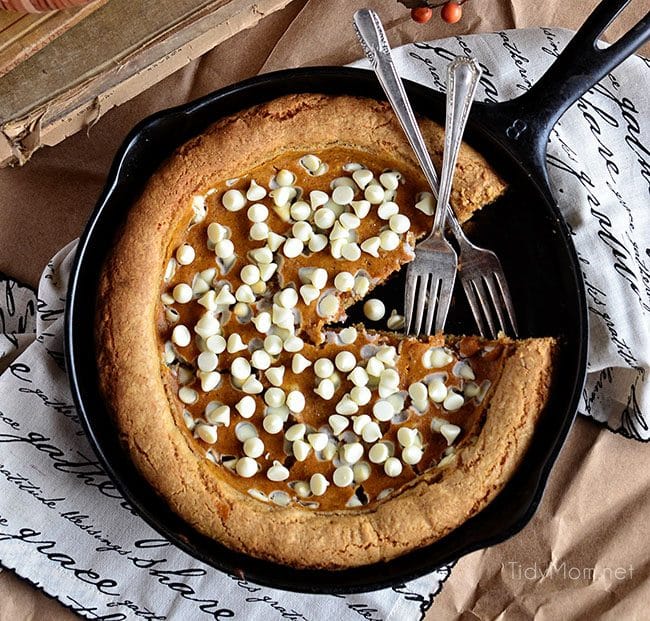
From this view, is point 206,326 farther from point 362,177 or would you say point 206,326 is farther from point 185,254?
point 362,177

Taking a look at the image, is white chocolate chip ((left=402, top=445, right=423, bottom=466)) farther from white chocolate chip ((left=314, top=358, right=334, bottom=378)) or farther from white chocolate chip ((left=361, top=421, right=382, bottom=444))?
white chocolate chip ((left=314, top=358, right=334, bottom=378))

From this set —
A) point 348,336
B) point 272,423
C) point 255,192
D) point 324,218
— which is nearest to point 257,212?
point 255,192

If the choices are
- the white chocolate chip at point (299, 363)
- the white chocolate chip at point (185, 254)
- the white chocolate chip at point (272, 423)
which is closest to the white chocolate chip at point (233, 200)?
the white chocolate chip at point (185, 254)

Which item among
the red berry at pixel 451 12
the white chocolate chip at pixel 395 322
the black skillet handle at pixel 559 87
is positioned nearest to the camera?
the black skillet handle at pixel 559 87

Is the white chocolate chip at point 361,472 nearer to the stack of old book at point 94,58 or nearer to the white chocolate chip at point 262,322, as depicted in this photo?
the white chocolate chip at point 262,322

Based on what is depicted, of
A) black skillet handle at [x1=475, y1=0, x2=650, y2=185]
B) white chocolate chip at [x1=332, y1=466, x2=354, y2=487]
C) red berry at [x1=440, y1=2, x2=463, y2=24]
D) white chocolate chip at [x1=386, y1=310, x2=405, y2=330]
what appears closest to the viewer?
black skillet handle at [x1=475, y1=0, x2=650, y2=185]

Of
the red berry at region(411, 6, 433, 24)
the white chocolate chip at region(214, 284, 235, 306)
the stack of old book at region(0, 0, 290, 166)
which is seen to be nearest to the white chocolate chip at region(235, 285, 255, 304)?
the white chocolate chip at region(214, 284, 235, 306)

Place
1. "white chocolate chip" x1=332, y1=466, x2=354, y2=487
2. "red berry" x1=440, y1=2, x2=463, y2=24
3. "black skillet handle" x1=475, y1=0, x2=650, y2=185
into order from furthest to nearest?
"red berry" x1=440, y1=2, x2=463, y2=24 < "white chocolate chip" x1=332, y1=466, x2=354, y2=487 < "black skillet handle" x1=475, y1=0, x2=650, y2=185
